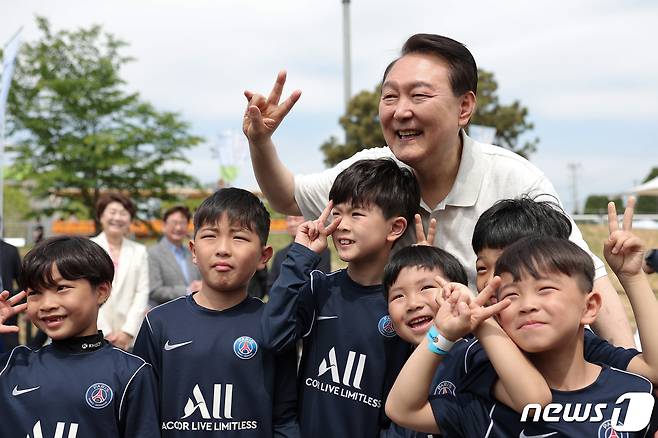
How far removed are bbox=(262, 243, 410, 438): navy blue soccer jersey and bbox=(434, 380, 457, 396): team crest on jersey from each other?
0.42m

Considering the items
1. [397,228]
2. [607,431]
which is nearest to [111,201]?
[397,228]

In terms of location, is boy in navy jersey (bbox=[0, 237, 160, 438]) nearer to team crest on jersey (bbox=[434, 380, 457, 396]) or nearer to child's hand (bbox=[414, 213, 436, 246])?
team crest on jersey (bbox=[434, 380, 457, 396])

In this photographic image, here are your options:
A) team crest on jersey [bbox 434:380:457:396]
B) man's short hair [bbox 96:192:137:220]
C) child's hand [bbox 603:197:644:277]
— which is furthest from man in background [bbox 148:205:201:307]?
child's hand [bbox 603:197:644:277]

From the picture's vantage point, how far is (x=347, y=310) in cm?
278

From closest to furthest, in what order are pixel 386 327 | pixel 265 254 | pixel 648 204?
pixel 386 327, pixel 265 254, pixel 648 204

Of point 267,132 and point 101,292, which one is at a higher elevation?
point 267,132

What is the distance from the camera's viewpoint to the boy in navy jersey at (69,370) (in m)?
2.55

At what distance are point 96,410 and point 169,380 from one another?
0.32 m

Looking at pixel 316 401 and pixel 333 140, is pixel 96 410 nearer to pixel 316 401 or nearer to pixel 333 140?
pixel 316 401

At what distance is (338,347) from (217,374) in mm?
495

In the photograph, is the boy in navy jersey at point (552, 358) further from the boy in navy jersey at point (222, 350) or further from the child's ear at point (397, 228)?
the boy in navy jersey at point (222, 350)

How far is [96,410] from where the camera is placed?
2.56 metres

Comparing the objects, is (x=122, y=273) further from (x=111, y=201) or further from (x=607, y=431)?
(x=607, y=431)

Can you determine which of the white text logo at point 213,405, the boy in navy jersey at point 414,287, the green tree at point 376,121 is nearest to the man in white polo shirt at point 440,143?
the boy in navy jersey at point 414,287
